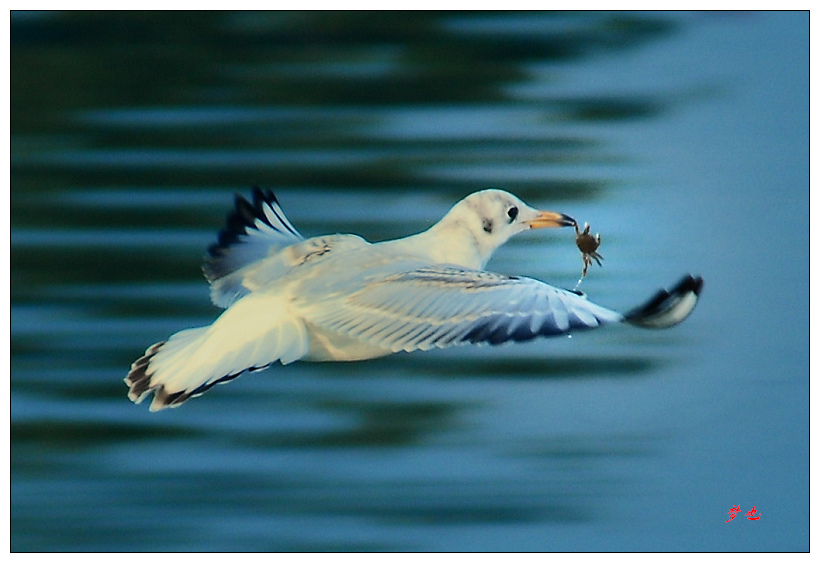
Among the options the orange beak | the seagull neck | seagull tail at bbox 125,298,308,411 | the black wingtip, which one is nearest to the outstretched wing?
the black wingtip

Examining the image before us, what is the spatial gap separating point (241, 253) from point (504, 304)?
25.8 inches

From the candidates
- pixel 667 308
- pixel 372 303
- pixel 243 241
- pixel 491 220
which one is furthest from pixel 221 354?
pixel 667 308

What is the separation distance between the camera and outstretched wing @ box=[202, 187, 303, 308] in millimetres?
2455

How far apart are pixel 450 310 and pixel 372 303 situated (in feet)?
0.50

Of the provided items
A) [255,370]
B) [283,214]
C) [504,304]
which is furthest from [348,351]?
[283,214]

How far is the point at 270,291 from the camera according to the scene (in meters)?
2.28

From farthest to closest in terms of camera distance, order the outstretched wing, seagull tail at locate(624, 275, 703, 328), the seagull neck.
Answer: the outstretched wing < the seagull neck < seagull tail at locate(624, 275, 703, 328)

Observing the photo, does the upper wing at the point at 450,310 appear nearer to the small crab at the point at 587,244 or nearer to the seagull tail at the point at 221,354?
the seagull tail at the point at 221,354

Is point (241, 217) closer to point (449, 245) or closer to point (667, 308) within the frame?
point (449, 245)

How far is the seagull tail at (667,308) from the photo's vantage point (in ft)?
6.60

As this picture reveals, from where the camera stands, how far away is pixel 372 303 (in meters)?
2.16

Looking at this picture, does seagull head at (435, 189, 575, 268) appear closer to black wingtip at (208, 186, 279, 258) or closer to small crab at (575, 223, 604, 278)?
small crab at (575, 223, 604, 278)

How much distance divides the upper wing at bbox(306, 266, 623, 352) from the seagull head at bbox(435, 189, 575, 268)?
0.20 meters

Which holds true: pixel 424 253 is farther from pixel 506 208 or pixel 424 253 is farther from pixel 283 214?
pixel 283 214
